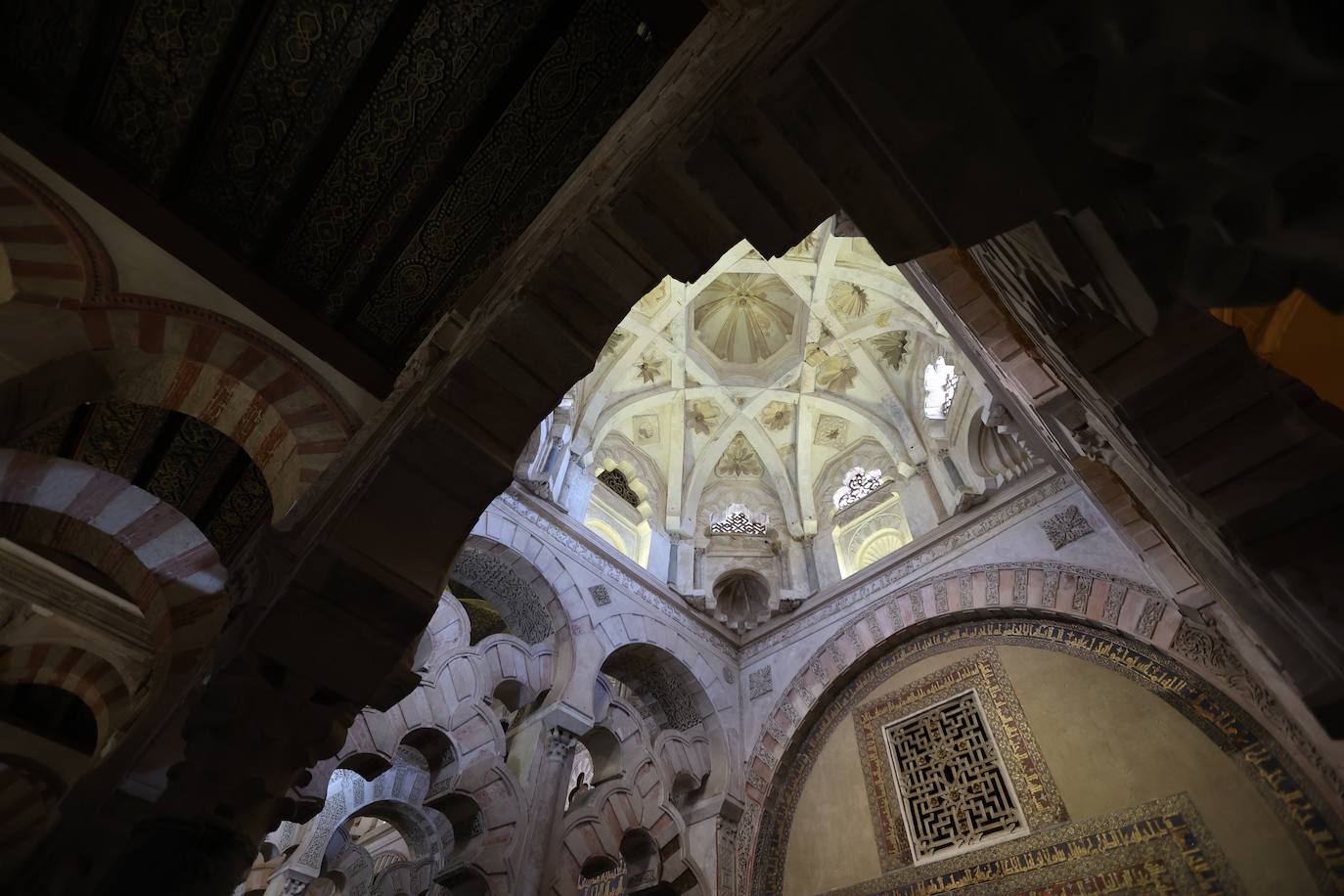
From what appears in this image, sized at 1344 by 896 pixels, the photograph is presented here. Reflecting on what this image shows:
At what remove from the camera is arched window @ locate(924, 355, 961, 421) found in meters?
8.91

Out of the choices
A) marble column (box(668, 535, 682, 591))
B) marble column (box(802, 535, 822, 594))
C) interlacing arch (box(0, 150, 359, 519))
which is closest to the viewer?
interlacing arch (box(0, 150, 359, 519))

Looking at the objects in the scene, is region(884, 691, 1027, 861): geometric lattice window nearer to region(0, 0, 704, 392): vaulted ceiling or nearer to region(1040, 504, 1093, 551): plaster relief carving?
region(1040, 504, 1093, 551): plaster relief carving

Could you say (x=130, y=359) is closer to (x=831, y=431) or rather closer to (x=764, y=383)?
(x=764, y=383)

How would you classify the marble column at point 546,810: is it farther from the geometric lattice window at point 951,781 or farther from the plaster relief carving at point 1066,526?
the plaster relief carving at point 1066,526

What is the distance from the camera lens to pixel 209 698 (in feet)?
7.14

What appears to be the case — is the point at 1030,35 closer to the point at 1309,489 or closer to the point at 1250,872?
the point at 1309,489

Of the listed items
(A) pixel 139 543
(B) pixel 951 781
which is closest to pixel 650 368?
(B) pixel 951 781

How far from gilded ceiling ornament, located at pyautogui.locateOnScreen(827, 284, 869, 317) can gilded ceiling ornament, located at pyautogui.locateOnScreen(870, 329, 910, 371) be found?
20.3 inches

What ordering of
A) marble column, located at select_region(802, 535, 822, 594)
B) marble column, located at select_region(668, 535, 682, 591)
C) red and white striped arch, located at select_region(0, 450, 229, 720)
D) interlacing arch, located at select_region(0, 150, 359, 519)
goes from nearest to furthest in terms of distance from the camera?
interlacing arch, located at select_region(0, 150, 359, 519)
red and white striped arch, located at select_region(0, 450, 229, 720)
marble column, located at select_region(802, 535, 822, 594)
marble column, located at select_region(668, 535, 682, 591)

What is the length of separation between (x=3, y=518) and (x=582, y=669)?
15.9ft

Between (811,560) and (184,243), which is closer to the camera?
(184,243)

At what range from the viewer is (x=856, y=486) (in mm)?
10047

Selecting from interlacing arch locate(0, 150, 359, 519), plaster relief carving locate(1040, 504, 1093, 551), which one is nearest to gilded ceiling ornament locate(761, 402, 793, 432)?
plaster relief carving locate(1040, 504, 1093, 551)

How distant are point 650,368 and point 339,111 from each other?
23.5 ft
